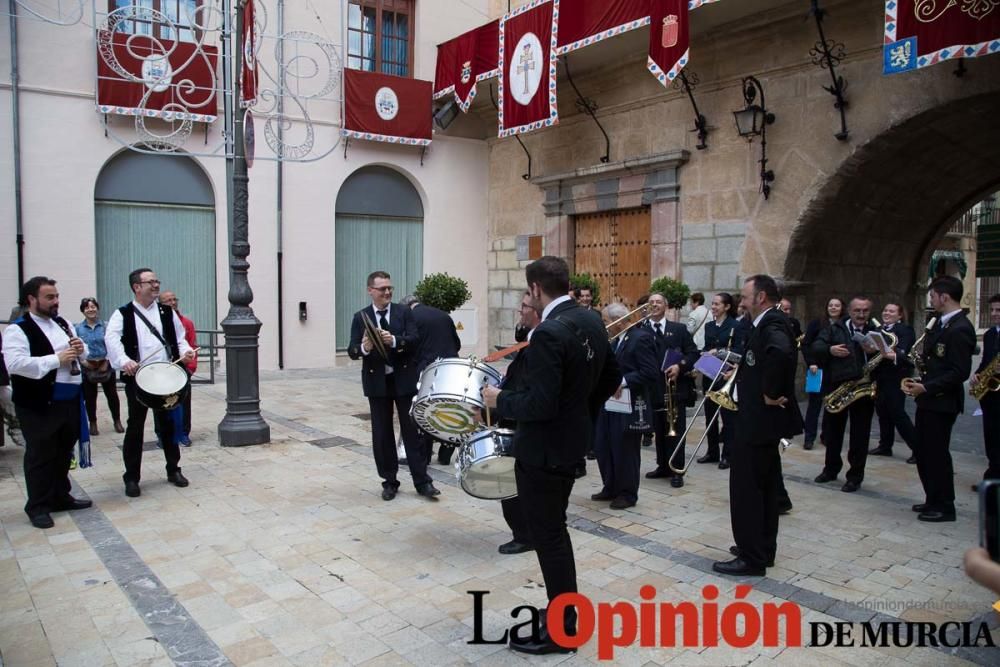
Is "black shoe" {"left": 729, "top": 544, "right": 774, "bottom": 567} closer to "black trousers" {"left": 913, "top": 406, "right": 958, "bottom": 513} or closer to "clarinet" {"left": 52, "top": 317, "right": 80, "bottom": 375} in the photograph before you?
"black trousers" {"left": 913, "top": 406, "right": 958, "bottom": 513}

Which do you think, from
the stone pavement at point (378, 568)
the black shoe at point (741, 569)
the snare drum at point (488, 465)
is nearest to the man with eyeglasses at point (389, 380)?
the stone pavement at point (378, 568)

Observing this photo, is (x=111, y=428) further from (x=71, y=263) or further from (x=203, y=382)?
(x=71, y=263)

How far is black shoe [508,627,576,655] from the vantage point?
338 cm

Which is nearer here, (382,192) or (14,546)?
(14,546)

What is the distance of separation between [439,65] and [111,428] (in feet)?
31.2

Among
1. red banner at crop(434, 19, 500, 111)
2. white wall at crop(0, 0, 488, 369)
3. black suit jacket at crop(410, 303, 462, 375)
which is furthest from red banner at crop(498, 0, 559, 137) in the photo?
black suit jacket at crop(410, 303, 462, 375)

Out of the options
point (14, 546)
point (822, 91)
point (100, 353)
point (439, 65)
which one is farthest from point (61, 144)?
point (822, 91)

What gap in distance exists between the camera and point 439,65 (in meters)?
14.7

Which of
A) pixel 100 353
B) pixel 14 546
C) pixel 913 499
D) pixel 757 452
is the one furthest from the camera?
pixel 100 353

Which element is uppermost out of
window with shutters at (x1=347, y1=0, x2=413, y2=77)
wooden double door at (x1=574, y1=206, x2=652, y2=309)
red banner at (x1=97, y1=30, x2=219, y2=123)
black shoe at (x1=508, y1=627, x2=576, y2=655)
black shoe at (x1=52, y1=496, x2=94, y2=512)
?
window with shutters at (x1=347, y1=0, x2=413, y2=77)

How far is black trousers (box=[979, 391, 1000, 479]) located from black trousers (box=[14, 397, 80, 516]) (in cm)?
715

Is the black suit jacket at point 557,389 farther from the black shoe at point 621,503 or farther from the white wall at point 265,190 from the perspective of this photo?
the white wall at point 265,190

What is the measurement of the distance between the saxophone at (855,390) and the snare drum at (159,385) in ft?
18.2

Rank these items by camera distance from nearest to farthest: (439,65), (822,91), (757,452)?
1. (757,452)
2. (822,91)
3. (439,65)
